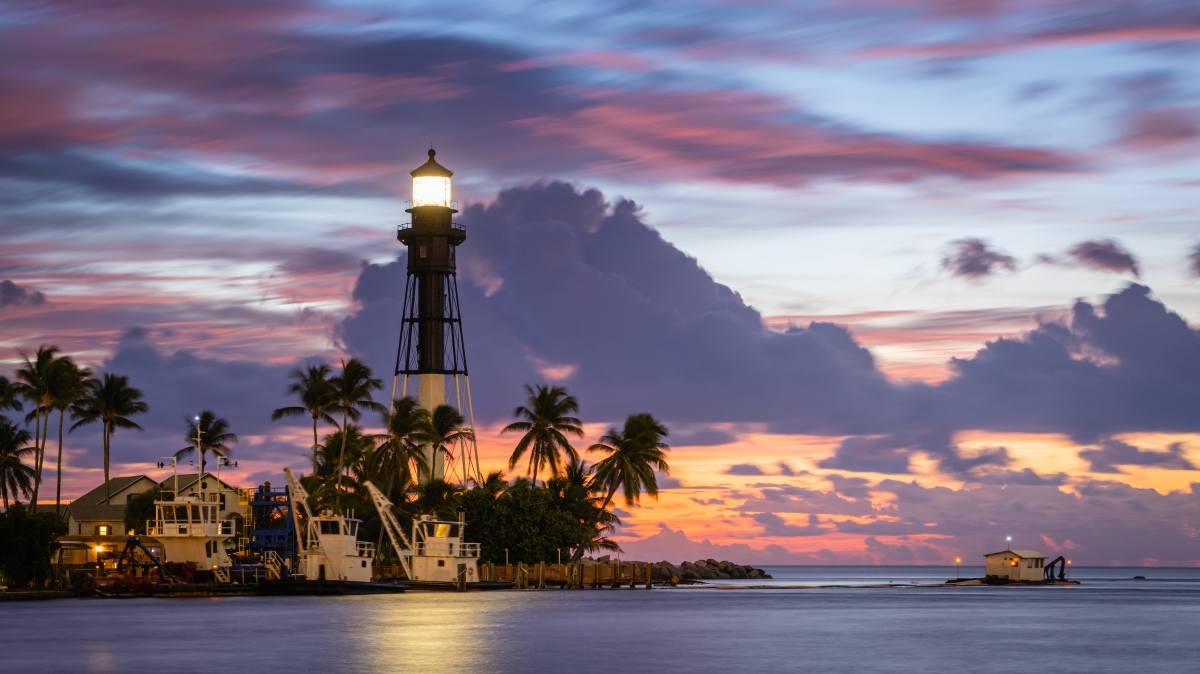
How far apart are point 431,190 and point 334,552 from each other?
35427 millimetres

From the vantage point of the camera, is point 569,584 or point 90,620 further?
point 569,584

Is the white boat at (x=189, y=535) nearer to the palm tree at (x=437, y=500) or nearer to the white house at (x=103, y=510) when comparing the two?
the palm tree at (x=437, y=500)

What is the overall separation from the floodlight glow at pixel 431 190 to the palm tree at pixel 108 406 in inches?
1165

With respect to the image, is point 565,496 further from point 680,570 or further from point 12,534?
point 680,570

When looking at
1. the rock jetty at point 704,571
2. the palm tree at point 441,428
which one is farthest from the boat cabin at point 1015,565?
the palm tree at point 441,428

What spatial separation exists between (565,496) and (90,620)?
46.2m

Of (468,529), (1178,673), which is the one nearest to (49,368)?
(468,529)

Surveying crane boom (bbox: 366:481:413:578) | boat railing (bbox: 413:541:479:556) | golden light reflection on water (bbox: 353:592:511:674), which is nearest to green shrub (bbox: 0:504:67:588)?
crane boom (bbox: 366:481:413:578)

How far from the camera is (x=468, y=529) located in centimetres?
10481

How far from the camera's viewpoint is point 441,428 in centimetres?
10781

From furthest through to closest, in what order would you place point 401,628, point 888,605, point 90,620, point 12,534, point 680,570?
1. point 680,570
2. point 888,605
3. point 12,534
4. point 90,620
5. point 401,628

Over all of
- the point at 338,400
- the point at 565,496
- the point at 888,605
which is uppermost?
the point at 338,400

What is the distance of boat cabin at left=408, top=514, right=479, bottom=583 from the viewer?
9806cm

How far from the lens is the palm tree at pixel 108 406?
113188 mm
